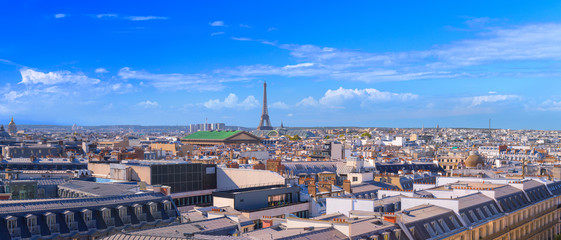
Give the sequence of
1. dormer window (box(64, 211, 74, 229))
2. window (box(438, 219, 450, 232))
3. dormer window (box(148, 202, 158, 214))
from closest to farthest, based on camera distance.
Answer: dormer window (box(64, 211, 74, 229))
window (box(438, 219, 450, 232))
dormer window (box(148, 202, 158, 214))

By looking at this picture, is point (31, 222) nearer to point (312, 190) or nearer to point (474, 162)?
point (312, 190)

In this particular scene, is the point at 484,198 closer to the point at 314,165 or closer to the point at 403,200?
the point at 403,200

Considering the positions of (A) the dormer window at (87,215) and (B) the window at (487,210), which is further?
(B) the window at (487,210)

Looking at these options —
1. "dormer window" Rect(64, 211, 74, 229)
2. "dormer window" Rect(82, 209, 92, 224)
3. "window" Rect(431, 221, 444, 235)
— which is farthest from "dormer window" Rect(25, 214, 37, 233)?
"window" Rect(431, 221, 444, 235)

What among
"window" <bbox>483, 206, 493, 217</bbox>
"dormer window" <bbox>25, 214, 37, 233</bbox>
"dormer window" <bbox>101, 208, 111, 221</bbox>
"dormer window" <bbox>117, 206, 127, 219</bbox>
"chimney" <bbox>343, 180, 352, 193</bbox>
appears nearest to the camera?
"dormer window" <bbox>25, 214, 37, 233</bbox>

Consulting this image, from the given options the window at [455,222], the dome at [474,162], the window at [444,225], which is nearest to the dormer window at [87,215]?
the window at [444,225]

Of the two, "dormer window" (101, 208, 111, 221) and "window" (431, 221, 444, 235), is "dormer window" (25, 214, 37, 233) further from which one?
"window" (431, 221, 444, 235)

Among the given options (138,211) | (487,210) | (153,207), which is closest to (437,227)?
(487,210)

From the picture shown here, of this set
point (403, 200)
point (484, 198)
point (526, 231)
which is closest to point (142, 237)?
point (403, 200)

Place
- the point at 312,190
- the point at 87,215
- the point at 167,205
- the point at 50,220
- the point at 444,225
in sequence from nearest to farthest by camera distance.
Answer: the point at 50,220
the point at 87,215
the point at 444,225
the point at 167,205
the point at 312,190

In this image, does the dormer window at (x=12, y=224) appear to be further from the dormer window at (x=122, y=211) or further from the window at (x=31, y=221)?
the dormer window at (x=122, y=211)

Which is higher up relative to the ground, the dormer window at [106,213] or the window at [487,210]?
the dormer window at [106,213]
